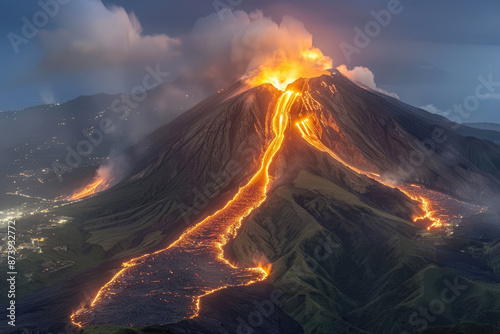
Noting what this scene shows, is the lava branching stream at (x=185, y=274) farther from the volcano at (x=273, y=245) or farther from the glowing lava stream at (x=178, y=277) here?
the volcano at (x=273, y=245)

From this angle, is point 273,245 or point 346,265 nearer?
point 346,265

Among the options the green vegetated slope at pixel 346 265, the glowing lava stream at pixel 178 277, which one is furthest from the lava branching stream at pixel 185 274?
the green vegetated slope at pixel 346 265

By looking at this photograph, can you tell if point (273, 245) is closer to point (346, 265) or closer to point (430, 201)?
point (346, 265)

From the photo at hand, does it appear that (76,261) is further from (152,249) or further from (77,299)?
(77,299)

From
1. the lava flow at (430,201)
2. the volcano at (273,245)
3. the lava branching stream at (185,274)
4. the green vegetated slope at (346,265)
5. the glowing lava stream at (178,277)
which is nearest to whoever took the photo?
the glowing lava stream at (178,277)

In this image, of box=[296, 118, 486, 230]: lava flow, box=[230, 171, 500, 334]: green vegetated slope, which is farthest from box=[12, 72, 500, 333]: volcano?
box=[296, 118, 486, 230]: lava flow

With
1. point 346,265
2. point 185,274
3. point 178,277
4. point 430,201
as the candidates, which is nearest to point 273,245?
point 346,265

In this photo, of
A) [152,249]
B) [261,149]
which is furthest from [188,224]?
[261,149]
